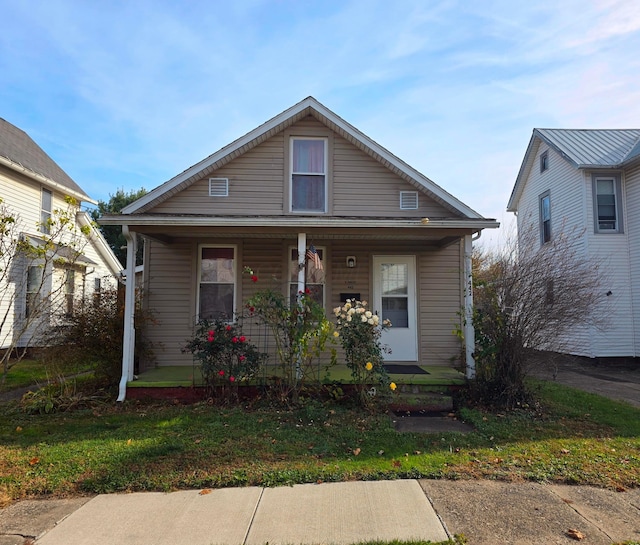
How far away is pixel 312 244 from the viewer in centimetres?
855

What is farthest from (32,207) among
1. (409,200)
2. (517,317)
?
(517,317)

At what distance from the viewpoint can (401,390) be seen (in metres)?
7.08

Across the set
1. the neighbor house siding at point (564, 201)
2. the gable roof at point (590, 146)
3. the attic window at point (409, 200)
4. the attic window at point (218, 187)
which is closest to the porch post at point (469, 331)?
the attic window at point (409, 200)

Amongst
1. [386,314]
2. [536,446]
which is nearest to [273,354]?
[386,314]

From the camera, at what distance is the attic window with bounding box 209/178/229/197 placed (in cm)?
873

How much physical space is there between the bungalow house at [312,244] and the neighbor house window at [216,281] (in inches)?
0.8

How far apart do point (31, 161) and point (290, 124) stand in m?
10.7

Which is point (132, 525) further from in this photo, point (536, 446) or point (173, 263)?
point (173, 263)

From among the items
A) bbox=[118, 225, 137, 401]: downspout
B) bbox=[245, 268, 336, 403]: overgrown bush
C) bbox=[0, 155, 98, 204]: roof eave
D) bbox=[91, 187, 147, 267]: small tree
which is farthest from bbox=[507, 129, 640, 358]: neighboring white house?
bbox=[91, 187, 147, 267]: small tree

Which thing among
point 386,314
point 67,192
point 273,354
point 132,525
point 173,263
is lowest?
point 132,525

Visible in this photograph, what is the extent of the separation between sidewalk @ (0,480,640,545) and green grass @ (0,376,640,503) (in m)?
0.22

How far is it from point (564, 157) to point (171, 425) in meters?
13.2

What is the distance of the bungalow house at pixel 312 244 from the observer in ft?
28.6

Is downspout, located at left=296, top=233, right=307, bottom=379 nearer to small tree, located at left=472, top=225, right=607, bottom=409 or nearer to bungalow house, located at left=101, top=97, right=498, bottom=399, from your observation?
bungalow house, located at left=101, top=97, right=498, bottom=399
